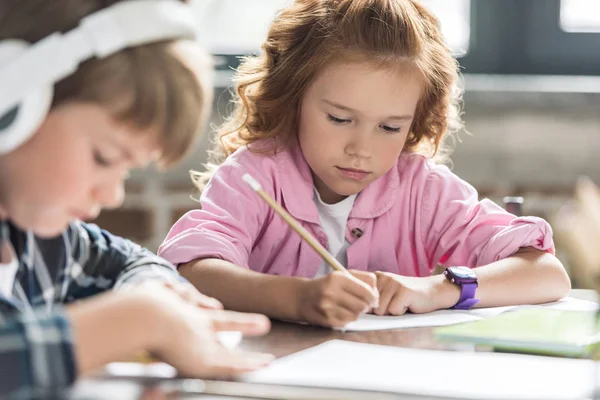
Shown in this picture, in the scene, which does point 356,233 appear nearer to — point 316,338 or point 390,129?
point 390,129

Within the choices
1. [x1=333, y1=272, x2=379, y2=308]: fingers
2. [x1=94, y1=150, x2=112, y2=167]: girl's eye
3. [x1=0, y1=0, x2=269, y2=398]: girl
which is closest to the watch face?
[x1=333, y1=272, x2=379, y2=308]: fingers

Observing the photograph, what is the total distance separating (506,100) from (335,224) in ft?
3.86

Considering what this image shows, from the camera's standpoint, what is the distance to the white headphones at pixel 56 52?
0.86 m

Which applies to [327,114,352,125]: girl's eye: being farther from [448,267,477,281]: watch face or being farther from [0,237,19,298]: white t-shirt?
[0,237,19,298]: white t-shirt

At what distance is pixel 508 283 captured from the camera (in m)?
1.42

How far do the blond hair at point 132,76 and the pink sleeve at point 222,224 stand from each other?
1.57ft

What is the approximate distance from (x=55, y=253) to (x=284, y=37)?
2.06 ft

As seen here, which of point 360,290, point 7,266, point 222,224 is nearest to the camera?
point 7,266

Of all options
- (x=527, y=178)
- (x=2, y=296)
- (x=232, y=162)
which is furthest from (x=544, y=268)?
(x=527, y=178)

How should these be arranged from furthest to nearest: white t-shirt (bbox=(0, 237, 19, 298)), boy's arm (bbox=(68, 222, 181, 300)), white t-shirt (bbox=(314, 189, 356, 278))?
1. white t-shirt (bbox=(314, 189, 356, 278))
2. boy's arm (bbox=(68, 222, 181, 300))
3. white t-shirt (bbox=(0, 237, 19, 298))

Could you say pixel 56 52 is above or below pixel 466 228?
above

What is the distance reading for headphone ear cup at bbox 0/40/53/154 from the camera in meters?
0.86

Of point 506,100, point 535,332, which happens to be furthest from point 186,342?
point 506,100

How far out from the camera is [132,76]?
92 centimetres
